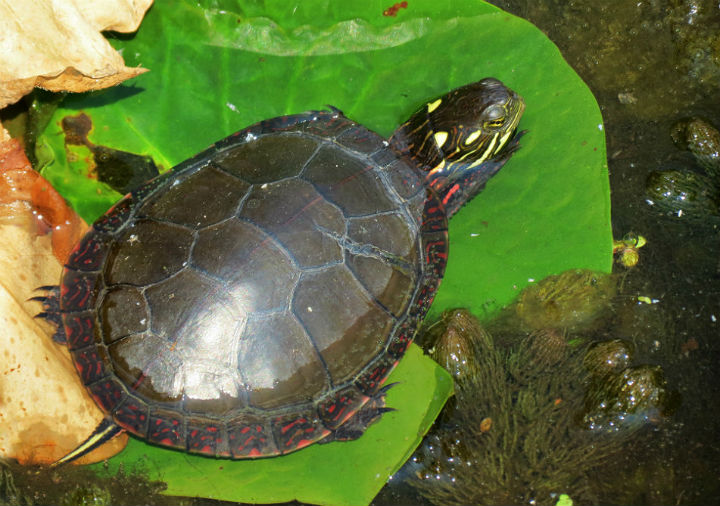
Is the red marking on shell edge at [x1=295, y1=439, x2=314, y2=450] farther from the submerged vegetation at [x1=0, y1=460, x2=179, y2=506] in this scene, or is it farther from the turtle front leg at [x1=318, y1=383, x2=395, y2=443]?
the submerged vegetation at [x1=0, y1=460, x2=179, y2=506]

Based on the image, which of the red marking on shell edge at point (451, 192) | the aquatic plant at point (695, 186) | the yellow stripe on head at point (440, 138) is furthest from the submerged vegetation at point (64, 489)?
the aquatic plant at point (695, 186)

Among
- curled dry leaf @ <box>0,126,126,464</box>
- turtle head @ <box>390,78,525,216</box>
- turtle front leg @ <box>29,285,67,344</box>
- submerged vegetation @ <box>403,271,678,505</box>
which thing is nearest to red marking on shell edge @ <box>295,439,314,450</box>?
submerged vegetation @ <box>403,271,678,505</box>

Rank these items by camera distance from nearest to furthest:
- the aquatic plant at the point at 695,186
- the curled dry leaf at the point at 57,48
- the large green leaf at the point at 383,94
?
the curled dry leaf at the point at 57,48 → the large green leaf at the point at 383,94 → the aquatic plant at the point at 695,186

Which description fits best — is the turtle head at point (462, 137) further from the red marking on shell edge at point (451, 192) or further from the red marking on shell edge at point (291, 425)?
the red marking on shell edge at point (291, 425)

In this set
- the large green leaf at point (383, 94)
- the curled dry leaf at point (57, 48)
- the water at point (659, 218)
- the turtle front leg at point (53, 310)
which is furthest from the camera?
the water at point (659, 218)

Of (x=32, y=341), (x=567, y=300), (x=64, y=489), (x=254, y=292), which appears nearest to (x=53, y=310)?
(x=32, y=341)

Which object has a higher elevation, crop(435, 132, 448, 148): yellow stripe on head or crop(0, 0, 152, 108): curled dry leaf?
crop(0, 0, 152, 108): curled dry leaf
